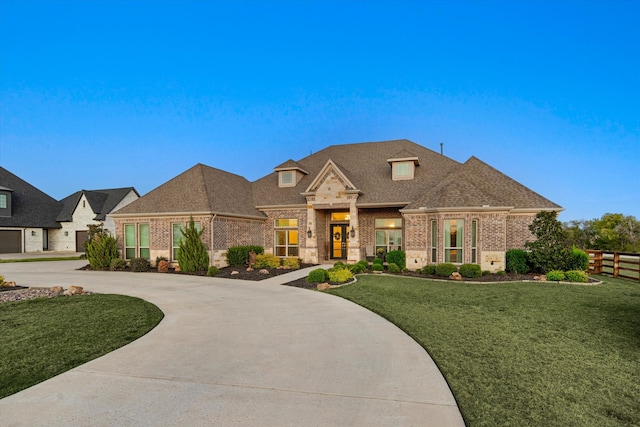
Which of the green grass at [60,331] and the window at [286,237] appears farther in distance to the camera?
the window at [286,237]

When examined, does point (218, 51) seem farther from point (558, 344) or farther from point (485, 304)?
point (558, 344)

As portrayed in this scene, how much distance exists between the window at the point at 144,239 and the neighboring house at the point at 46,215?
1538 cm

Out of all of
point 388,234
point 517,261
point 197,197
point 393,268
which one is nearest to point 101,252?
point 197,197

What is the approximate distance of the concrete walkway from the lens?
359cm

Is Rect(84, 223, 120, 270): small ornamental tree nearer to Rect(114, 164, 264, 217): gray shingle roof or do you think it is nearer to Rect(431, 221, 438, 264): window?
Rect(114, 164, 264, 217): gray shingle roof

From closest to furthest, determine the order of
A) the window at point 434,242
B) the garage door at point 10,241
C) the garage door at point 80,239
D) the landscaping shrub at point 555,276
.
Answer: the landscaping shrub at point 555,276 < the window at point 434,242 < the garage door at point 10,241 < the garage door at point 80,239

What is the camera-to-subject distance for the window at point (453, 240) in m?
16.3

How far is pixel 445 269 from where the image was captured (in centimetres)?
1541

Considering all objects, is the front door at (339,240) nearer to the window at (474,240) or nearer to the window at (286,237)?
the window at (286,237)

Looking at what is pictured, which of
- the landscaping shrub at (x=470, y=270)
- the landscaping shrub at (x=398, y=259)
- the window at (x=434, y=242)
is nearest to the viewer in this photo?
the landscaping shrub at (x=470, y=270)

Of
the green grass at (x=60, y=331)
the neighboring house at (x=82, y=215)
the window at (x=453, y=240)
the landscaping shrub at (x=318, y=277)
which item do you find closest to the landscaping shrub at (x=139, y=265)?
the green grass at (x=60, y=331)

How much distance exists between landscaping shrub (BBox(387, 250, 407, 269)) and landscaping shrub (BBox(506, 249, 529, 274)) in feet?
16.0

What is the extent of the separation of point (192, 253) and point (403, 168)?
1333cm

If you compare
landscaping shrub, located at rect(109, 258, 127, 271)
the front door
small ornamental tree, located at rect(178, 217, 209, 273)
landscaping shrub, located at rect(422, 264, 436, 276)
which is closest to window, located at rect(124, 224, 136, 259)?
landscaping shrub, located at rect(109, 258, 127, 271)
